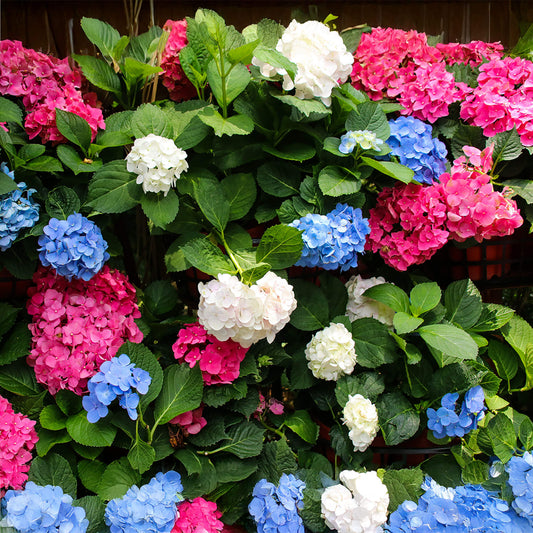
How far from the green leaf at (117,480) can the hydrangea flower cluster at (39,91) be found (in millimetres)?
677

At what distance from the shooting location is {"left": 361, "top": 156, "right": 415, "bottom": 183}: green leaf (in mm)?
1084

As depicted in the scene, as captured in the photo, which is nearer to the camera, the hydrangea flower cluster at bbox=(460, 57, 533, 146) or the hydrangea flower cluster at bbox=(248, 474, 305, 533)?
the hydrangea flower cluster at bbox=(248, 474, 305, 533)

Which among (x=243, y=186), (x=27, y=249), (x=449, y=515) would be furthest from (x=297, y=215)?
(x=449, y=515)

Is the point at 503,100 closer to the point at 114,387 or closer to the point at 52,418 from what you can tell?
the point at 114,387

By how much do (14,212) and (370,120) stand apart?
74cm

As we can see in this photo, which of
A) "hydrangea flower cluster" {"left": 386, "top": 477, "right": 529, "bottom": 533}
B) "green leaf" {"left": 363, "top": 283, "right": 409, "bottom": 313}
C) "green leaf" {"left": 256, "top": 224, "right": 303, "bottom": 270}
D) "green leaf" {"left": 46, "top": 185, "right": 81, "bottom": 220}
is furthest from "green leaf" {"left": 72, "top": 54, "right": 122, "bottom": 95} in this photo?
"hydrangea flower cluster" {"left": 386, "top": 477, "right": 529, "bottom": 533}

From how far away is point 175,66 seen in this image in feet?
4.08

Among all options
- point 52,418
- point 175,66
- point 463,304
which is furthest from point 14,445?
point 463,304

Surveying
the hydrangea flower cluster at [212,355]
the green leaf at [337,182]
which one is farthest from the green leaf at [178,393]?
the green leaf at [337,182]

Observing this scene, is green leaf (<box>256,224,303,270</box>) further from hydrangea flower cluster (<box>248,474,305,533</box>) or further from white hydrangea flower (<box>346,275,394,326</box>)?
hydrangea flower cluster (<box>248,474,305,533</box>)

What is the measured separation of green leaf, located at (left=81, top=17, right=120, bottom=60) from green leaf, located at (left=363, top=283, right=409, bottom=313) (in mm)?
804

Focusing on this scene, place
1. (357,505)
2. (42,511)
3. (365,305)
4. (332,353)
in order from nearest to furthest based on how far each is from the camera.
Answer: (42,511)
(357,505)
(332,353)
(365,305)

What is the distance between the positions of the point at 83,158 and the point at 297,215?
0.47 m

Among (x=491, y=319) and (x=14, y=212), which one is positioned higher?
(x=14, y=212)
